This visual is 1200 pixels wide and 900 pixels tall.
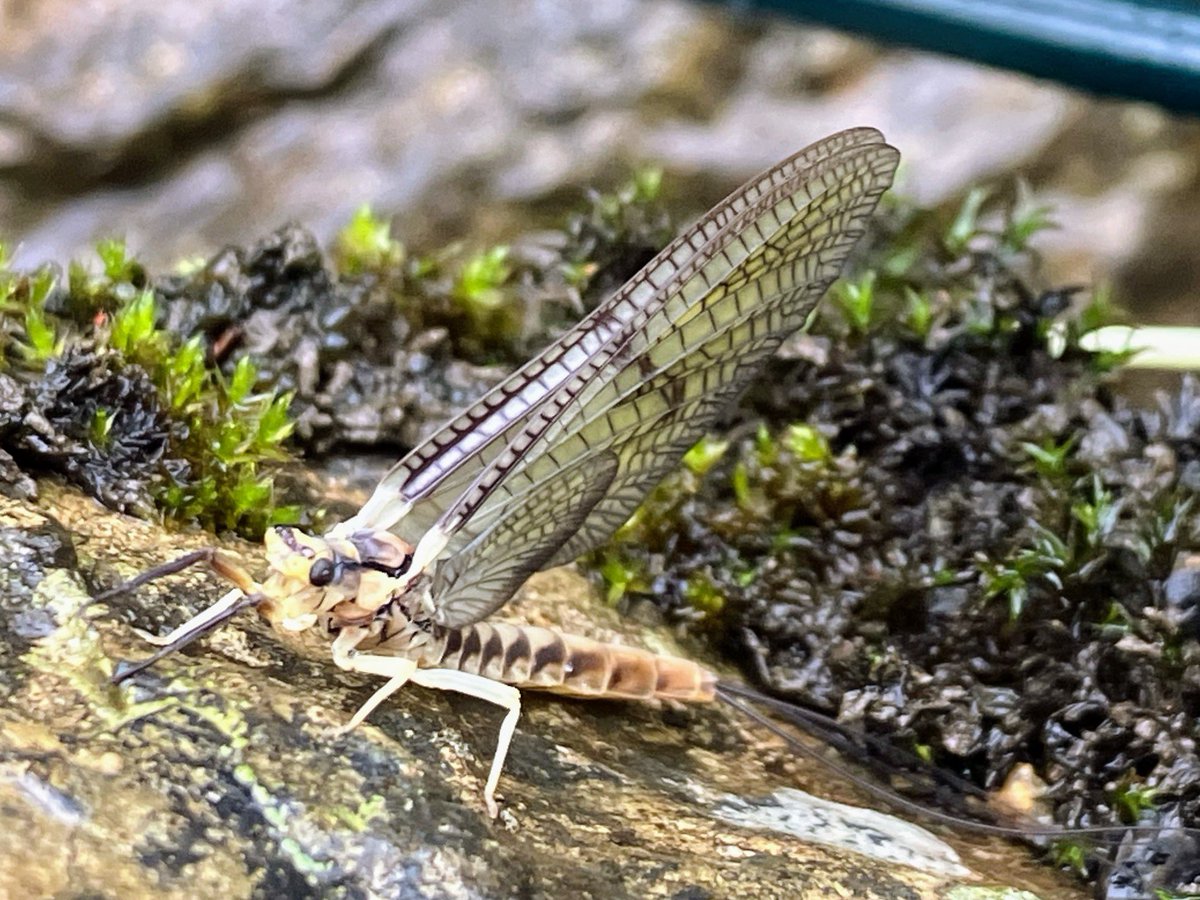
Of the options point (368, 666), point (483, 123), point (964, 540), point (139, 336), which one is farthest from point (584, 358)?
point (483, 123)

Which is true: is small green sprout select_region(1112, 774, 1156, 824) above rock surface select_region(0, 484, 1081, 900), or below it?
above

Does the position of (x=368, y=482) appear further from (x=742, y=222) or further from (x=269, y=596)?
(x=742, y=222)

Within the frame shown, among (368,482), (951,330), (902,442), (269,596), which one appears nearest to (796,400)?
(902,442)

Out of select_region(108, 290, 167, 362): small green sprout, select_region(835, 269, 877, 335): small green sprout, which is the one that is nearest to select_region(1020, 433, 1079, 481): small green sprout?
select_region(835, 269, 877, 335): small green sprout

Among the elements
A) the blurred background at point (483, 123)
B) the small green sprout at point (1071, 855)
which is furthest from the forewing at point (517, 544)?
the blurred background at point (483, 123)

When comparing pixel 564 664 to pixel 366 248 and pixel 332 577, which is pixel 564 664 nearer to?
pixel 332 577

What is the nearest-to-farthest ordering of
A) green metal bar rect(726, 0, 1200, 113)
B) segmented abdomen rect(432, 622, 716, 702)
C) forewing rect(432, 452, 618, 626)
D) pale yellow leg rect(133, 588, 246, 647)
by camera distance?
pale yellow leg rect(133, 588, 246, 647)
forewing rect(432, 452, 618, 626)
segmented abdomen rect(432, 622, 716, 702)
green metal bar rect(726, 0, 1200, 113)

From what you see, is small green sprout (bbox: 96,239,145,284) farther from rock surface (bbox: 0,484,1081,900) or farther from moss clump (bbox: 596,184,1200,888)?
moss clump (bbox: 596,184,1200,888)

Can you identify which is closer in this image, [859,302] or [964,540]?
[964,540]
